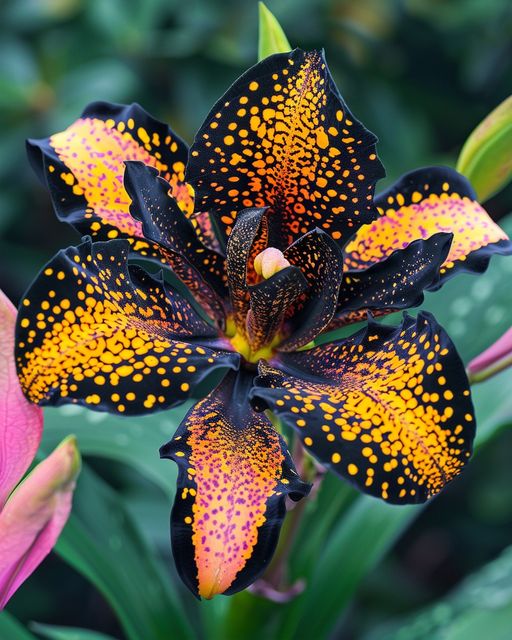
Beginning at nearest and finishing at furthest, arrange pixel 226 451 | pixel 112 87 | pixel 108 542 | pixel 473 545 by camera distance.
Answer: pixel 226 451
pixel 108 542
pixel 112 87
pixel 473 545

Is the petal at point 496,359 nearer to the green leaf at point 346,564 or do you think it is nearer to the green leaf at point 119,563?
the green leaf at point 346,564

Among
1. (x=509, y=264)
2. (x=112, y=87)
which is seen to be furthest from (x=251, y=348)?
(x=112, y=87)

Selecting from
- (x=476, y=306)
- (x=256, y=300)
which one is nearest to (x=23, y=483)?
(x=256, y=300)

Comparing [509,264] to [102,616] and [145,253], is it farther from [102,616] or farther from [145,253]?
[102,616]

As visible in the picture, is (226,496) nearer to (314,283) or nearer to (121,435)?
(314,283)

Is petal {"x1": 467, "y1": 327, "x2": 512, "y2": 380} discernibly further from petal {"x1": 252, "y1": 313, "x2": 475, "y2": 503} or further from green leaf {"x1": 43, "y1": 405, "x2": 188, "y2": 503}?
green leaf {"x1": 43, "y1": 405, "x2": 188, "y2": 503}

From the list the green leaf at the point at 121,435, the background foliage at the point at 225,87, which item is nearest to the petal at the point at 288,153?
the green leaf at the point at 121,435
